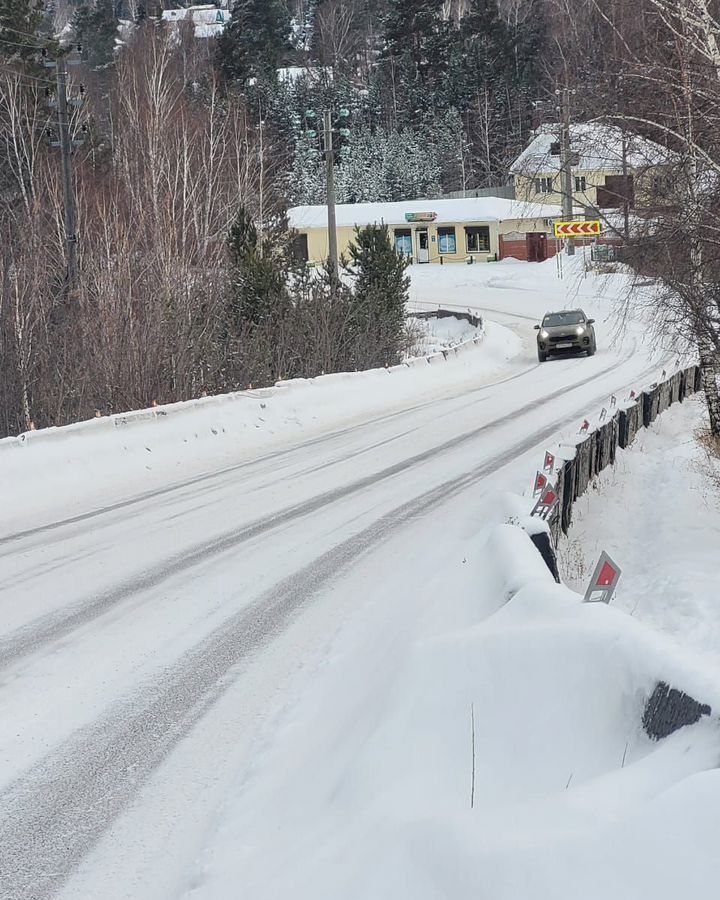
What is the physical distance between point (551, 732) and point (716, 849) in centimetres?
141

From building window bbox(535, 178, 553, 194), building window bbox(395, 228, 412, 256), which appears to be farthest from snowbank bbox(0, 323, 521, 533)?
building window bbox(395, 228, 412, 256)

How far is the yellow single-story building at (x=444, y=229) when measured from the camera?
269ft

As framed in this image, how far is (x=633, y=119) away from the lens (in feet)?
51.3

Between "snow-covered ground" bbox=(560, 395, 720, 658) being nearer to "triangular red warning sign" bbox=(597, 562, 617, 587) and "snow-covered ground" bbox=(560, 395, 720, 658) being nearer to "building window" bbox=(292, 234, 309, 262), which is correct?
"triangular red warning sign" bbox=(597, 562, 617, 587)

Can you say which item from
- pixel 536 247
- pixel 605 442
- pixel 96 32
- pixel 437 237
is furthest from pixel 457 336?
pixel 96 32

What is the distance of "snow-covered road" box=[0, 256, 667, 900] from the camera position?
459 cm

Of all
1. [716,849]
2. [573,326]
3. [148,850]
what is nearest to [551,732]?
[716,849]

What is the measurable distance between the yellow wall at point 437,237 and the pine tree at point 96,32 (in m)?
50.7

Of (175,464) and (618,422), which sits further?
(618,422)

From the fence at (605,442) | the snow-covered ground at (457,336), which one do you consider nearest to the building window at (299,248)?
the snow-covered ground at (457,336)

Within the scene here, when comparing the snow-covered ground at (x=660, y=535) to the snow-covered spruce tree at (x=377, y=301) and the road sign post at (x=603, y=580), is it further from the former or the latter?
the snow-covered spruce tree at (x=377, y=301)

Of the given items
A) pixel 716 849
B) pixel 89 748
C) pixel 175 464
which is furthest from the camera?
pixel 175 464

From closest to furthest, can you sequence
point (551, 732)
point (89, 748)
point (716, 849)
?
1. point (716, 849)
2. point (551, 732)
3. point (89, 748)

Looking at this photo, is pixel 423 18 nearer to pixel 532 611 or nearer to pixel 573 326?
pixel 573 326
